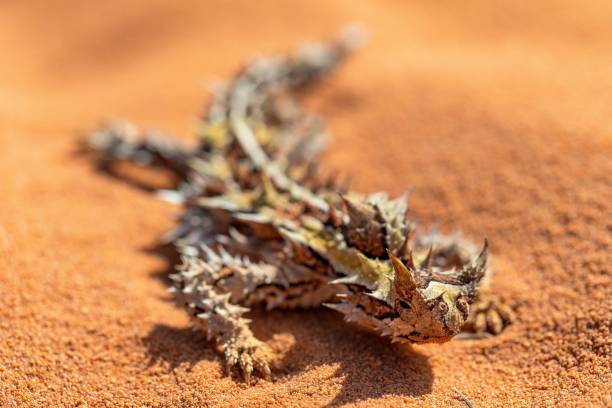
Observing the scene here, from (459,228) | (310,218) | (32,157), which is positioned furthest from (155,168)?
(459,228)

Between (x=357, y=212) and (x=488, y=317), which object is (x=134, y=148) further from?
(x=488, y=317)

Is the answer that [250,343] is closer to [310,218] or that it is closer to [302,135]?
[310,218]

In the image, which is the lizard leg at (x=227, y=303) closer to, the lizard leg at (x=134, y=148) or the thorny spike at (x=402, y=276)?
the thorny spike at (x=402, y=276)

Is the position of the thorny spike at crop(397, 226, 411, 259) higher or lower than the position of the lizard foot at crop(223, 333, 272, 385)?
higher

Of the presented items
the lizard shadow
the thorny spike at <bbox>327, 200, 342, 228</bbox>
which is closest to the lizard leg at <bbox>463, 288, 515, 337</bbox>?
the lizard shadow

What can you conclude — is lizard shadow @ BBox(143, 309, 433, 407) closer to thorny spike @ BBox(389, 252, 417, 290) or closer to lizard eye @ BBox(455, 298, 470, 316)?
lizard eye @ BBox(455, 298, 470, 316)

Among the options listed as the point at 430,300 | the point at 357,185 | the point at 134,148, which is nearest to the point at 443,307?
the point at 430,300
